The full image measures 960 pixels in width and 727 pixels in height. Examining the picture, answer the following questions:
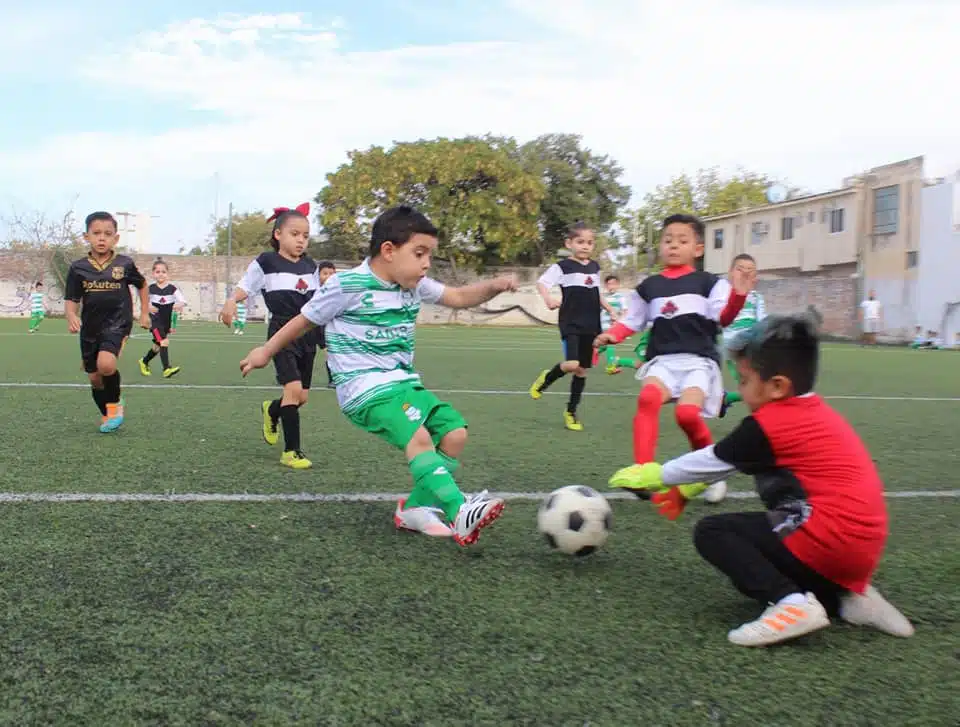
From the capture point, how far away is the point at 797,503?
2807mm

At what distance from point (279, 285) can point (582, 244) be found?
2779 mm

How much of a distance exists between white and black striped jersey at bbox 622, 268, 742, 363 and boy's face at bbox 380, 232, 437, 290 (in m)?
1.64

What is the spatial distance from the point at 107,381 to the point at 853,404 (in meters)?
7.56

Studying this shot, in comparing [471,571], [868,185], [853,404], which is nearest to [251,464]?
[471,571]

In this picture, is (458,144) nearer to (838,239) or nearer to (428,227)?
(838,239)

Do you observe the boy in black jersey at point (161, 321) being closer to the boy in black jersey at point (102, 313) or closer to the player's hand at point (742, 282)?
the boy in black jersey at point (102, 313)

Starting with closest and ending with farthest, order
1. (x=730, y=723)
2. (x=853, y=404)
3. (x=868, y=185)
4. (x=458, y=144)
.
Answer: (x=730, y=723) → (x=853, y=404) → (x=868, y=185) → (x=458, y=144)

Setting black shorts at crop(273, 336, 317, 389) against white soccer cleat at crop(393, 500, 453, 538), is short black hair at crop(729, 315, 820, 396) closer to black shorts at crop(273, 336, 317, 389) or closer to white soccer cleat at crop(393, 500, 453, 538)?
white soccer cleat at crop(393, 500, 453, 538)

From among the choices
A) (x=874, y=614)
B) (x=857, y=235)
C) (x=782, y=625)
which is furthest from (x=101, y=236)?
(x=857, y=235)

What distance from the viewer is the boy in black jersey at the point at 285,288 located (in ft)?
19.8

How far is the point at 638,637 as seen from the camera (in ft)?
8.89

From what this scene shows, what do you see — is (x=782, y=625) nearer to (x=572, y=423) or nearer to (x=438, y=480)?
(x=438, y=480)

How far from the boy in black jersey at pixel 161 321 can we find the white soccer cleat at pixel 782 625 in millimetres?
10327

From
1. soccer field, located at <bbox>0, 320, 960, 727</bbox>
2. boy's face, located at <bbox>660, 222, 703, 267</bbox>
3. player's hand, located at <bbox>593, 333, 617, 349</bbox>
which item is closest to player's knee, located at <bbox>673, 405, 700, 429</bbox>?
soccer field, located at <bbox>0, 320, 960, 727</bbox>
